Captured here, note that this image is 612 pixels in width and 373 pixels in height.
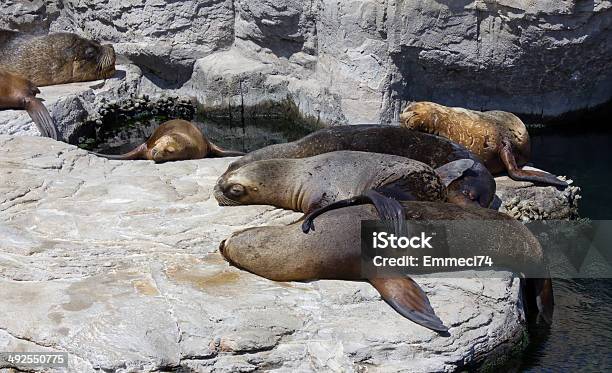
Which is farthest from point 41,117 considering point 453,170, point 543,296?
point 543,296

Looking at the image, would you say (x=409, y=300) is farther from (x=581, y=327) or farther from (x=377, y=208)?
(x=581, y=327)

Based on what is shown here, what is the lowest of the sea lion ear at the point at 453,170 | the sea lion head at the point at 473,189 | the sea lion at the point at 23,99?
the sea lion at the point at 23,99

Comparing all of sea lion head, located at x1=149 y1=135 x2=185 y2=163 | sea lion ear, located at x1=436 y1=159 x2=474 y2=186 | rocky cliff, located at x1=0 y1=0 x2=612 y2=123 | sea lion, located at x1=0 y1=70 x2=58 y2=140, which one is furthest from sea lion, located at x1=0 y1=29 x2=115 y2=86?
sea lion ear, located at x1=436 y1=159 x2=474 y2=186

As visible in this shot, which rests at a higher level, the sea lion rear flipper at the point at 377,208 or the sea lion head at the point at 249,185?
the sea lion rear flipper at the point at 377,208

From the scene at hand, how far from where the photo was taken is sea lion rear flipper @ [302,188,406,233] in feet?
18.5

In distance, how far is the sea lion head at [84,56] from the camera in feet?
36.7

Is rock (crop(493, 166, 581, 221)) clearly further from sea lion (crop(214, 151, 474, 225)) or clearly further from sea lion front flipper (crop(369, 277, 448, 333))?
sea lion front flipper (crop(369, 277, 448, 333))

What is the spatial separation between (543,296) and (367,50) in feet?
16.4

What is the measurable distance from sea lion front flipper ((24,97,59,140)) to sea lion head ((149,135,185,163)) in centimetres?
162

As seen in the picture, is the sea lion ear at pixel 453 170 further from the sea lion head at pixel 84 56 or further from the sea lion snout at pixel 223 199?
the sea lion head at pixel 84 56

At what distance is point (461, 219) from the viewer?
5.88 metres

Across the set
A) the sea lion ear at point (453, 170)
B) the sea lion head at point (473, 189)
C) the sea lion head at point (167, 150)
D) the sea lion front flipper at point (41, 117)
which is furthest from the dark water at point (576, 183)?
the sea lion head at point (167, 150)

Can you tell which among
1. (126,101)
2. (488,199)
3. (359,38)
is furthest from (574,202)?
(126,101)

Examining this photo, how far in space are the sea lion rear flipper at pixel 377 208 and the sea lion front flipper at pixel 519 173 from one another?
2.39 meters
